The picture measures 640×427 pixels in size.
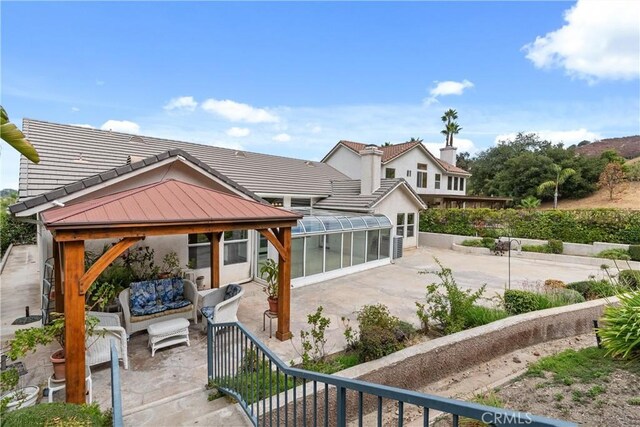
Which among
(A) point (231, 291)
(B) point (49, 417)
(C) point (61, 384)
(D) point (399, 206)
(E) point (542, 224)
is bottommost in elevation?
(C) point (61, 384)

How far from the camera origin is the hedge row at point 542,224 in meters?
17.8

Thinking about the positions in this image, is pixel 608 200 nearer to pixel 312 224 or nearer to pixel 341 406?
pixel 312 224

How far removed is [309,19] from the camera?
47.5ft

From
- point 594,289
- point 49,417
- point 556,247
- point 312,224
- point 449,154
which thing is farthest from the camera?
point 449,154

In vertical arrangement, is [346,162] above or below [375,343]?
above

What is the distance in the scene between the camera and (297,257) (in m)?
12.5

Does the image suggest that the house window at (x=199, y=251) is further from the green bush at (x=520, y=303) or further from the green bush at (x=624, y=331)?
the green bush at (x=624, y=331)

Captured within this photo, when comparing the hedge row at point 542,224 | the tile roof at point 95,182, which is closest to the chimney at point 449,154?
the hedge row at point 542,224

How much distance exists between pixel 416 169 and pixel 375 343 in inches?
921

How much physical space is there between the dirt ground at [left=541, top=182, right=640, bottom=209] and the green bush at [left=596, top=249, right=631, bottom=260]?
66.8 ft

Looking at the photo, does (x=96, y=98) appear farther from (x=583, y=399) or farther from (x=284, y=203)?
(x=583, y=399)

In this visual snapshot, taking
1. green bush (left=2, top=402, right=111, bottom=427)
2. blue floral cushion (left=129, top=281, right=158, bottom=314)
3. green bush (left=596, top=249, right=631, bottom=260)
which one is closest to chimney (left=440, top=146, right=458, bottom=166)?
green bush (left=596, top=249, right=631, bottom=260)

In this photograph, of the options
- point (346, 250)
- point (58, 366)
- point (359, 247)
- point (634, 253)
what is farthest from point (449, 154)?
point (58, 366)

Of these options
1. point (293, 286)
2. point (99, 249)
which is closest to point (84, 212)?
point (99, 249)
